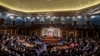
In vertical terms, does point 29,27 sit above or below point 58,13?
below

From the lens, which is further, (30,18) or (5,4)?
(30,18)

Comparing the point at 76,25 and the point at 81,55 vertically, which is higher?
the point at 81,55

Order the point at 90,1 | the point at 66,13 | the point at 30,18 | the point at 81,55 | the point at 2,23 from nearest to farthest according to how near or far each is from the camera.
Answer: the point at 81,55 < the point at 90,1 < the point at 2,23 < the point at 66,13 < the point at 30,18

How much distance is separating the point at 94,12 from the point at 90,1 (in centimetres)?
395

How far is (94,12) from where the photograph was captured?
25.5 m

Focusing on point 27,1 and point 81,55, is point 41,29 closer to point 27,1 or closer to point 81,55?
point 27,1

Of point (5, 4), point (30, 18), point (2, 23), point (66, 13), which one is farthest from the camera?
point (30, 18)

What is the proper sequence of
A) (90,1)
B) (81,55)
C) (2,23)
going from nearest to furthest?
(81,55)
(90,1)
(2,23)

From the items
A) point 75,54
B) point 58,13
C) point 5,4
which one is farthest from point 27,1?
point 75,54

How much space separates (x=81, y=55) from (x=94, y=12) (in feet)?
50.4

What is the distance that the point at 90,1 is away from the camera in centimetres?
2212

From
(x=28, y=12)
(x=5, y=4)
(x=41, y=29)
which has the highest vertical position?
(x=5, y=4)

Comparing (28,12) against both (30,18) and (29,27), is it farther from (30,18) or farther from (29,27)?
(29,27)

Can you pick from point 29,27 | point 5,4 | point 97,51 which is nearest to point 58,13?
point 29,27
